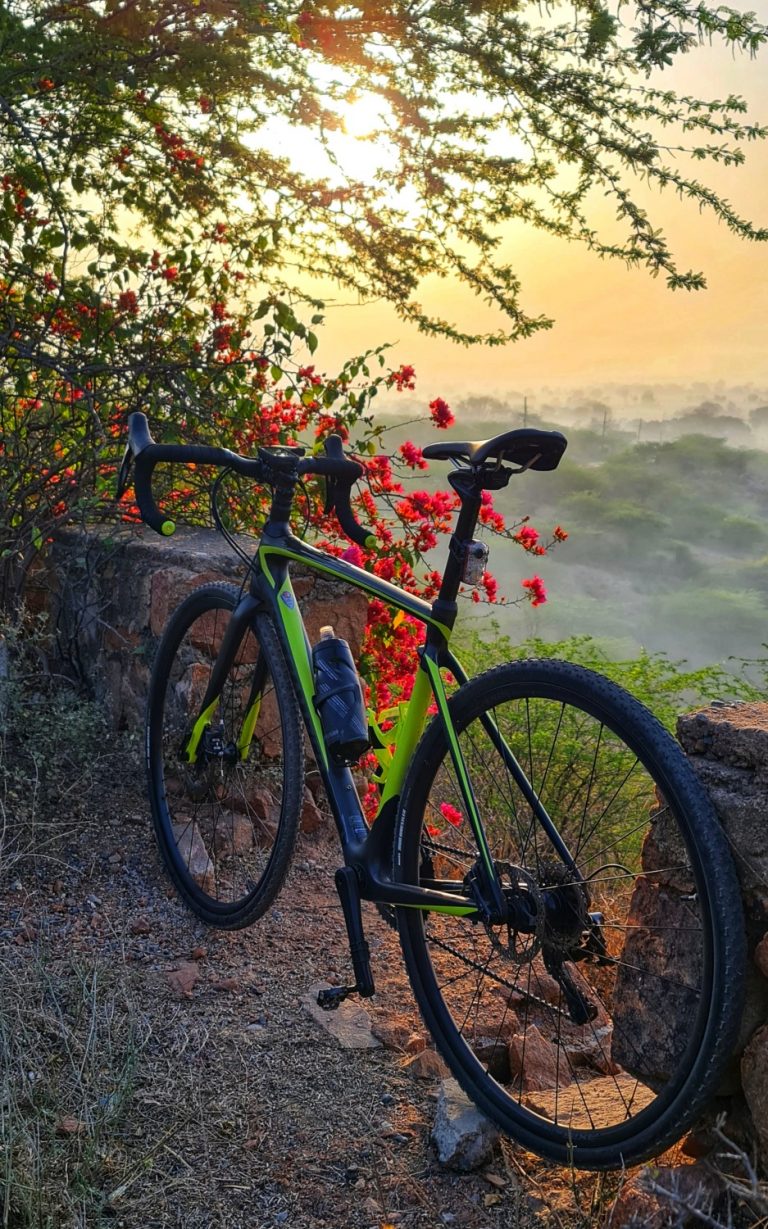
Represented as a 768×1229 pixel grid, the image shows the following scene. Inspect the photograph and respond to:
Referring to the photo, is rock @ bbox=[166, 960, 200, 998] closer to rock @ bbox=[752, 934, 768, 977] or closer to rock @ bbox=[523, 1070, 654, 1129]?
rock @ bbox=[523, 1070, 654, 1129]

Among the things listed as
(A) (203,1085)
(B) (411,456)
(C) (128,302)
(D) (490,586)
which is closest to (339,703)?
(A) (203,1085)

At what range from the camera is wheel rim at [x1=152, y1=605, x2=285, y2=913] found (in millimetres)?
3092

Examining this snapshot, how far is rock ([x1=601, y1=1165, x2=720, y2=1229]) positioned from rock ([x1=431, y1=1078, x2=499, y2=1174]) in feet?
0.94

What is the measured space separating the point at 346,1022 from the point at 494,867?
778 mm

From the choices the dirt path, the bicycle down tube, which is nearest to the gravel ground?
the dirt path

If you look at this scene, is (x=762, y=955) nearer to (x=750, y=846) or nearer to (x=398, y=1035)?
(x=750, y=846)

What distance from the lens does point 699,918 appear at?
1851 mm

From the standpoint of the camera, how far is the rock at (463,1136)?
6.76ft

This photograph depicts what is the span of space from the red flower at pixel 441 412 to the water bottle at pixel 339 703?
188cm

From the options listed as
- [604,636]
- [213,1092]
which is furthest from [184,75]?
[604,636]

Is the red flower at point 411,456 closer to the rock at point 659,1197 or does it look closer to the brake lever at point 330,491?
the brake lever at point 330,491

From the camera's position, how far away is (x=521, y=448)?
6.81 feet

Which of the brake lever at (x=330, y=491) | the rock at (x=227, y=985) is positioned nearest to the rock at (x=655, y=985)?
the rock at (x=227, y=985)

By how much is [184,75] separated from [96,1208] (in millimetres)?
3857
